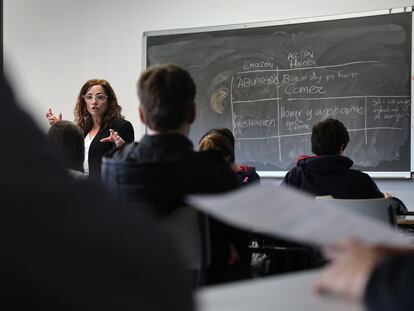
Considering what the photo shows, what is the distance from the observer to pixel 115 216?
35 centimetres

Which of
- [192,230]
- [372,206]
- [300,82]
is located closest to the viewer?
[192,230]

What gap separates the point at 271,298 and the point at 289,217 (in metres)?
0.10

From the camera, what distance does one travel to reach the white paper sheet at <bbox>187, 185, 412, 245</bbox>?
0.52 m

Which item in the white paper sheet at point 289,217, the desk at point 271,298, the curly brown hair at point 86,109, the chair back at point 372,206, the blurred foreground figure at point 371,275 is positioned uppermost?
the curly brown hair at point 86,109

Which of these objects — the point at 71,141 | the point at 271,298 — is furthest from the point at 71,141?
the point at 271,298

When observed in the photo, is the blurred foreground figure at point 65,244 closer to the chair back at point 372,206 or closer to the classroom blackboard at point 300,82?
the chair back at point 372,206

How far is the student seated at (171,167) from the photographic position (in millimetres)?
1524

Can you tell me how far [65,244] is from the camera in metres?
0.31

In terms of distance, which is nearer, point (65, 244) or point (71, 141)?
point (65, 244)

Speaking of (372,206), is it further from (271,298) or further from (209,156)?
(271,298)

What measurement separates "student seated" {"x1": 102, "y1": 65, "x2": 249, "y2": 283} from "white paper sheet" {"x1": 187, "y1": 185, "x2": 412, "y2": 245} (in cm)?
89

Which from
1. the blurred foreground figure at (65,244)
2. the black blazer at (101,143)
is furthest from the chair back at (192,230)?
the black blazer at (101,143)

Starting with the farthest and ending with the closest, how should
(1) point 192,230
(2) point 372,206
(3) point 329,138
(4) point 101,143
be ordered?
(4) point 101,143 → (3) point 329,138 → (2) point 372,206 → (1) point 192,230

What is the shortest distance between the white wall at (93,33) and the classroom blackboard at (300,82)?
148mm
